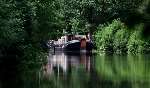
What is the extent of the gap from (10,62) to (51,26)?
44.7 ft

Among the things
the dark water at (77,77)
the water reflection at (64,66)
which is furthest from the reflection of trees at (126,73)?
the water reflection at (64,66)

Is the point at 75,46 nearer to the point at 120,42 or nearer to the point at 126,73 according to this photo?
the point at 120,42

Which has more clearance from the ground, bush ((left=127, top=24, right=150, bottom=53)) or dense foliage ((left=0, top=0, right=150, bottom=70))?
dense foliage ((left=0, top=0, right=150, bottom=70))

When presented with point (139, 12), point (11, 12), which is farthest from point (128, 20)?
point (11, 12)

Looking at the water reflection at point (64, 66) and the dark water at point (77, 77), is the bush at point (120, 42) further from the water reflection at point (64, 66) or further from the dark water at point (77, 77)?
the dark water at point (77, 77)

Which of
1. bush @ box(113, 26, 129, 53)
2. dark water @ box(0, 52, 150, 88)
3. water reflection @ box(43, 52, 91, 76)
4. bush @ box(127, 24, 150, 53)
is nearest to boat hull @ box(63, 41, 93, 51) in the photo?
bush @ box(113, 26, 129, 53)

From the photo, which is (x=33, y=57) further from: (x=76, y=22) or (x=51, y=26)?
(x=76, y=22)

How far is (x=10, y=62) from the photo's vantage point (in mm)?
27891

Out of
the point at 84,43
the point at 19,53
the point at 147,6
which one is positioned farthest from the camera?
the point at 84,43

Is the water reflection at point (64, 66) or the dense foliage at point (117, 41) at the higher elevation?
the dense foliage at point (117, 41)

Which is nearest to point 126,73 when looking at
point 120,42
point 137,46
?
point 137,46

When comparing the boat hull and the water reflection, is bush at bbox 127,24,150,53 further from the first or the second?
the boat hull

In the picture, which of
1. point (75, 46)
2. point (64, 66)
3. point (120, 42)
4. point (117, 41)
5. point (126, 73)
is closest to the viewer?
point (126, 73)

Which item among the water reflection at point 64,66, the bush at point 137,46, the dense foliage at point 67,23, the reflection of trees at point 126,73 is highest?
the dense foliage at point 67,23
